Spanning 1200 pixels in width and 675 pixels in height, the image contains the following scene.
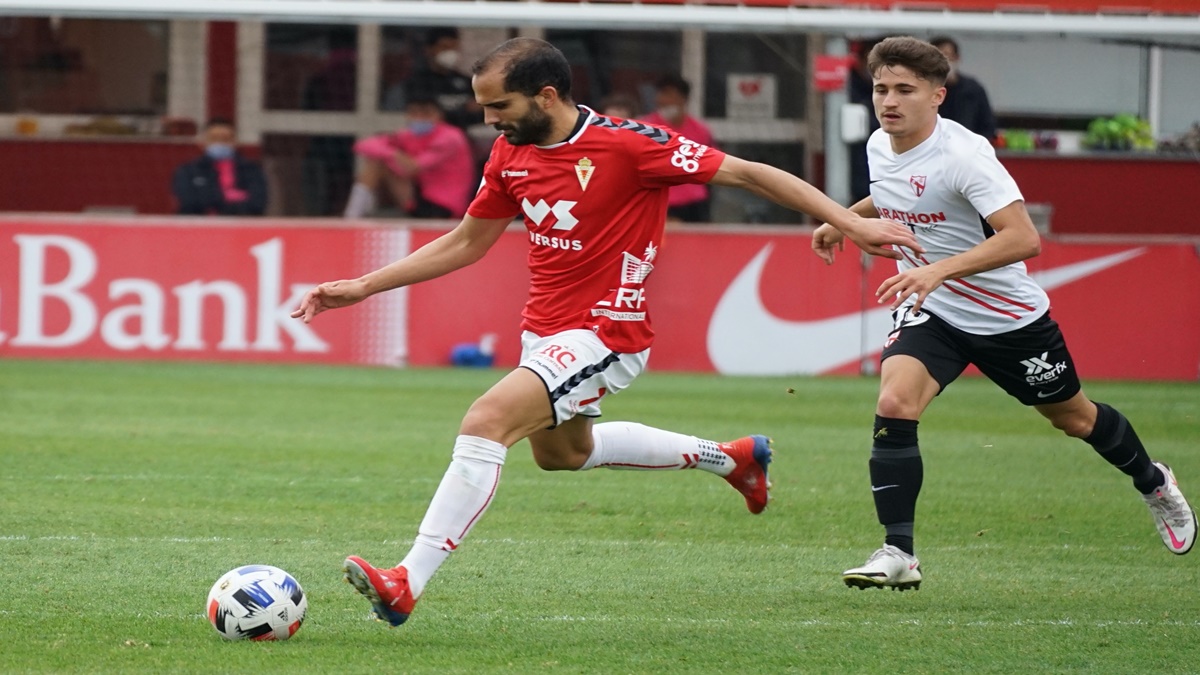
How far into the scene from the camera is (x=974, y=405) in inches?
531

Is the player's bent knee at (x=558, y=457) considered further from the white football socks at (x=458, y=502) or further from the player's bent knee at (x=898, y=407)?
the player's bent knee at (x=898, y=407)

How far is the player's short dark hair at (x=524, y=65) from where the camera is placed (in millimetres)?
5562

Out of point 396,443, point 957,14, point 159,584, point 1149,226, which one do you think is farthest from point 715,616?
point 1149,226

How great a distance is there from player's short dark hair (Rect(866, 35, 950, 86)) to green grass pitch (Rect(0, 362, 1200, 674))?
6.15ft

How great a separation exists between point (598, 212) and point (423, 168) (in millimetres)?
11381

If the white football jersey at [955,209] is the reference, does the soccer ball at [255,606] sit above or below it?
below

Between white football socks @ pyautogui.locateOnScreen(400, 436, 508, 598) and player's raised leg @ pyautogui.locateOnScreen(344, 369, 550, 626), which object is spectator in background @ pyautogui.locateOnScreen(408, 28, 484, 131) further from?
white football socks @ pyautogui.locateOnScreen(400, 436, 508, 598)

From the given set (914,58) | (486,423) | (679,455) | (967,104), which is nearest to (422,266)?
(486,423)

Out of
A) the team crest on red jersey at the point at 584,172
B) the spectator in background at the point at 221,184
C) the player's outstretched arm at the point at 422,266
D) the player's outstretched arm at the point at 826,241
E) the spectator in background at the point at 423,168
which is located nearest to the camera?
the team crest on red jersey at the point at 584,172

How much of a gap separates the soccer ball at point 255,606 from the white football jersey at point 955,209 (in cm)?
244

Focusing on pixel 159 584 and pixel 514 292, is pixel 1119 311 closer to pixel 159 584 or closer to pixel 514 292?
pixel 514 292

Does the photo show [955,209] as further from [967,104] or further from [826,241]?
[967,104]

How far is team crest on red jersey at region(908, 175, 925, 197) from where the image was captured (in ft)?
20.5

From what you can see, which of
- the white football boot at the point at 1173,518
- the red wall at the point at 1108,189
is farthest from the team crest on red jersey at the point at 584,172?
the red wall at the point at 1108,189
